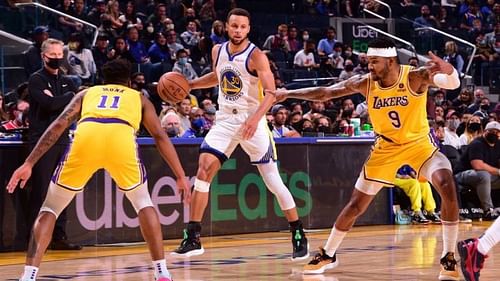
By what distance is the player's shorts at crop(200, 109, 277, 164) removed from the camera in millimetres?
10805

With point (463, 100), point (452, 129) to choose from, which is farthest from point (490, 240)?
point (463, 100)

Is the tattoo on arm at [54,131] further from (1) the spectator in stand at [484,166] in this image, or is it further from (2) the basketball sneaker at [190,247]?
(1) the spectator in stand at [484,166]

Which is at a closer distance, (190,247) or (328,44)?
(190,247)

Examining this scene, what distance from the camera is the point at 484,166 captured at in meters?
16.6

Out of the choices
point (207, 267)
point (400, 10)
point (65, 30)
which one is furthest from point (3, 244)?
point (400, 10)

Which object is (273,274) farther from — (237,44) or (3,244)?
(3,244)

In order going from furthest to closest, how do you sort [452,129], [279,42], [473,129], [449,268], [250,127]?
[279,42]
[452,129]
[473,129]
[250,127]
[449,268]

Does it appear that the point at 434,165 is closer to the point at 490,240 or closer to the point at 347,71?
the point at 490,240

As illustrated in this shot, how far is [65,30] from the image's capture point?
60.3ft

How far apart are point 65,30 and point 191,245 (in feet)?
28.7

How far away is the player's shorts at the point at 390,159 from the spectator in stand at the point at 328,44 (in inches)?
528

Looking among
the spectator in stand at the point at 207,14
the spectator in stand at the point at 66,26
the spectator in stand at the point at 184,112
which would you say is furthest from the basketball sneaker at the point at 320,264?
the spectator in stand at the point at 207,14

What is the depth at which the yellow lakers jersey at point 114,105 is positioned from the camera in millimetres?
8016

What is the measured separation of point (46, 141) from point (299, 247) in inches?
141
